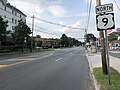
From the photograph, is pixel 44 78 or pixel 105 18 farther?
pixel 44 78

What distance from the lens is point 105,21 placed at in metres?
8.78

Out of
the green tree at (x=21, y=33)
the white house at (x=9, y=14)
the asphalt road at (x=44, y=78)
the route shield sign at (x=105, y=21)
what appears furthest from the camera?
the white house at (x=9, y=14)

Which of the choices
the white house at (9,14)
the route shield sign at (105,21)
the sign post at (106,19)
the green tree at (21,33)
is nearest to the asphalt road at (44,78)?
the sign post at (106,19)

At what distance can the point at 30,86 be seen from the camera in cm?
912

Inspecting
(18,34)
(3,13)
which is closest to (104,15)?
(18,34)

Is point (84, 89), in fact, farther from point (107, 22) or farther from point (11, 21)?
point (11, 21)

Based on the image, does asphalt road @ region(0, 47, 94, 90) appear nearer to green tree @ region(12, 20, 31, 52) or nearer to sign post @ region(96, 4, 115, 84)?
sign post @ region(96, 4, 115, 84)

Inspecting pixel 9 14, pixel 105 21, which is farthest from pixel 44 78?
pixel 9 14

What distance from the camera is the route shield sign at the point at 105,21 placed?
8656 millimetres

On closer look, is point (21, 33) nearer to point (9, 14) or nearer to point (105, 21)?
point (9, 14)

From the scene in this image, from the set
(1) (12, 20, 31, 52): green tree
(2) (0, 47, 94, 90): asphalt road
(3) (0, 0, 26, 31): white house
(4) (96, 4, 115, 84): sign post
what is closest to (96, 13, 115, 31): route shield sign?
(4) (96, 4, 115, 84): sign post

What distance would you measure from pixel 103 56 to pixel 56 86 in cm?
373

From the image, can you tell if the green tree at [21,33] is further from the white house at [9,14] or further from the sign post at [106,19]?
the sign post at [106,19]

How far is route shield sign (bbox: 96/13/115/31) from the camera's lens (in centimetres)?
866
